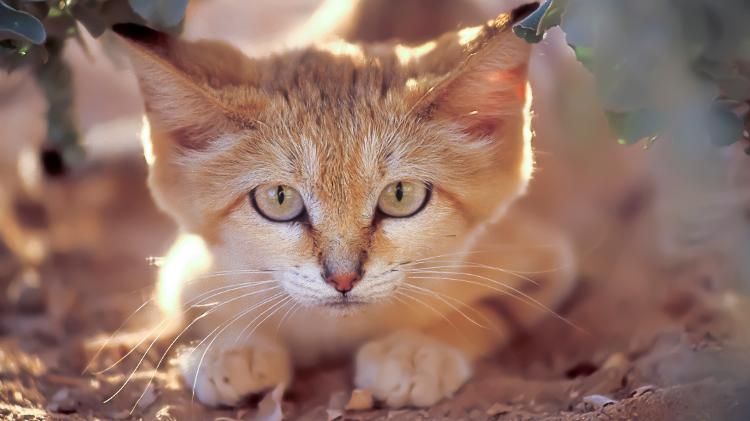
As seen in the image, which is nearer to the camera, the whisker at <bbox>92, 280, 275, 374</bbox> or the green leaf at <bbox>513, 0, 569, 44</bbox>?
the green leaf at <bbox>513, 0, 569, 44</bbox>

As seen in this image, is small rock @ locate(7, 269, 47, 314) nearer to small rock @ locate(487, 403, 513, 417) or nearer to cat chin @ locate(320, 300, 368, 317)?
cat chin @ locate(320, 300, 368, 317)

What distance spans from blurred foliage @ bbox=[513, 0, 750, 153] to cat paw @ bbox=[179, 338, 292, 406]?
1018 millimetres

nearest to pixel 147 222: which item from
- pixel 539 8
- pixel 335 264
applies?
pixel 335 264

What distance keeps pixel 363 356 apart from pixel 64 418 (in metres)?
0.70

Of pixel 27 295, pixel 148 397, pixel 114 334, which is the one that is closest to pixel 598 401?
pixel 148 397

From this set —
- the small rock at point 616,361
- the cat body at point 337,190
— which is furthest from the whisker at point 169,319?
the small rock at point 616,361

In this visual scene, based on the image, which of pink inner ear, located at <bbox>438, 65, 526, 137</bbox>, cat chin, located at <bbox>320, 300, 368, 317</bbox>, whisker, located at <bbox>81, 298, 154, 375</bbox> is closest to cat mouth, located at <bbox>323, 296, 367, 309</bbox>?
cat chin, located at <bbox>320, 300, 368, 317</bbox>

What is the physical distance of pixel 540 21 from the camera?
147 cm

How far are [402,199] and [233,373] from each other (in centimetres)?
59

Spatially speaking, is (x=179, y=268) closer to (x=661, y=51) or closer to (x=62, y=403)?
(x=62, y=403)

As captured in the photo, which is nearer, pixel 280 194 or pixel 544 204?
pixel 280 194

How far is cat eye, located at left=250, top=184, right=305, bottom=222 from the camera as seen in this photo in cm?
169

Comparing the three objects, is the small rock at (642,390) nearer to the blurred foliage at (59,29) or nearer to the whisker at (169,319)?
the whisker at (169,319)

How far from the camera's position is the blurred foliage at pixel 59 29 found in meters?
1.60
